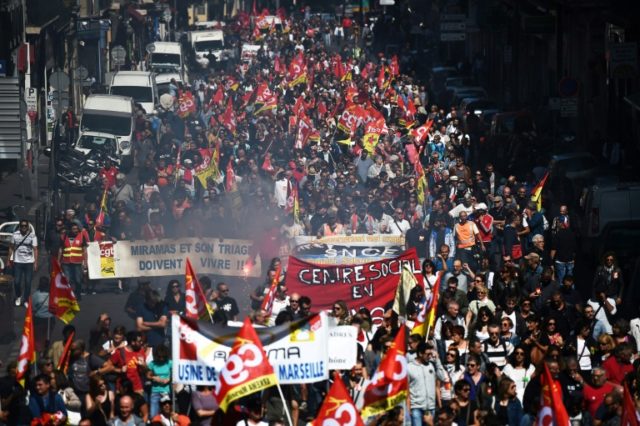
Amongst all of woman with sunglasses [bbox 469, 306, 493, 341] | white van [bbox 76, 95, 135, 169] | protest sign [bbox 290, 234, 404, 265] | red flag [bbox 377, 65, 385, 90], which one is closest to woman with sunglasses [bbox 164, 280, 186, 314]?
woman with sunglasses [bbox 469, 306, 493, 341]

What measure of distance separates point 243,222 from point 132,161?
14780 millimetres

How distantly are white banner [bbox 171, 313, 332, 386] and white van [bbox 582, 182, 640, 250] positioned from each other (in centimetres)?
1099

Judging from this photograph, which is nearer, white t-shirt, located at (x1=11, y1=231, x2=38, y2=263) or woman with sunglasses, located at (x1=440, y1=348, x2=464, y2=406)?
woman with sunglasses, located at (x1=440, y1=348, x2=464, y2=406)

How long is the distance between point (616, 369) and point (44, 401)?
502 cm

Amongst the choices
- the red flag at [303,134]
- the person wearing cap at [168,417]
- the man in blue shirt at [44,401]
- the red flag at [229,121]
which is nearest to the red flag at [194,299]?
the person wearing cap at [168,417]

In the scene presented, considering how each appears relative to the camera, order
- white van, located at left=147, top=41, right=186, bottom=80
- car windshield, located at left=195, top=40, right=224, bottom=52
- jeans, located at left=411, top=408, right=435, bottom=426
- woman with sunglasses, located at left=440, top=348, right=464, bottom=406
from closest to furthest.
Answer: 1. jeans, located at left=411, top=408, right=435, bottom=426
2. woman with sunglasses, located at left=440, top=348, right=464, bottom=406
3. white van, located at left=147, top=41, right=186, bottom=80
4. car windshield, located at left=195, top=40, right=224, bottom=52

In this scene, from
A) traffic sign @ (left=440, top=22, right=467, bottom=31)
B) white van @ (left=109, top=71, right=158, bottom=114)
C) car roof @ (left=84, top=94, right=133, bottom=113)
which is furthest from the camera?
traffic sign @ (left=440, top=22, right=467, bottom=31)

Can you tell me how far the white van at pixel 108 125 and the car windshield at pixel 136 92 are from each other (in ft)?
22.0

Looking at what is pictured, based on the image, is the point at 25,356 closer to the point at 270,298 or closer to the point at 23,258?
the point at 270,298

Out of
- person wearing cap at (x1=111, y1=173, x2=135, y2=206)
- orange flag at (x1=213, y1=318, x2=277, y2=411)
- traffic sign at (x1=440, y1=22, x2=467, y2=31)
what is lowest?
person wearing cap at (x1=111, y1=173, x2=135, y2=206)

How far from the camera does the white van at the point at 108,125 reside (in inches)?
1703

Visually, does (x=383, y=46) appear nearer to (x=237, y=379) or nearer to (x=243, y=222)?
(x=243, y=222)

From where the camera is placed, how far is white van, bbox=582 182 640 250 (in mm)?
26344

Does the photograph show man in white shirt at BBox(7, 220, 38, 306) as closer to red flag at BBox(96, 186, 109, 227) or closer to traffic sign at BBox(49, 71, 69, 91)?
red flag at BBox(96, 186, 109, 227)
